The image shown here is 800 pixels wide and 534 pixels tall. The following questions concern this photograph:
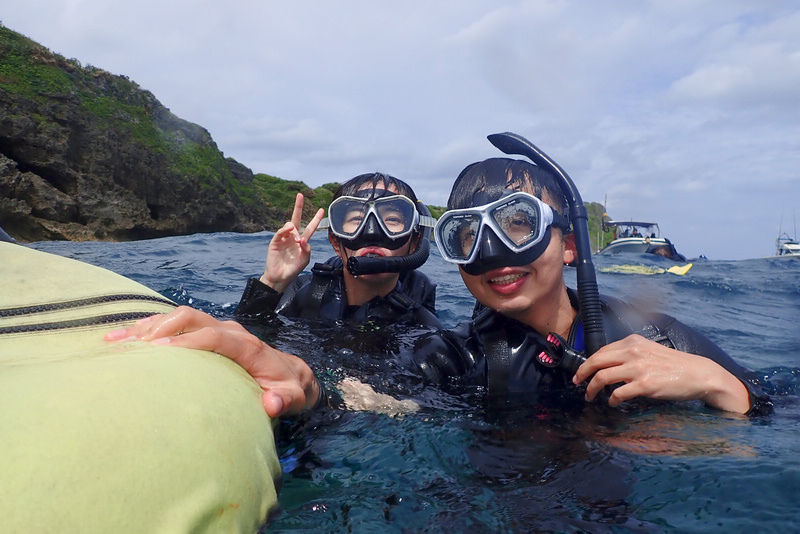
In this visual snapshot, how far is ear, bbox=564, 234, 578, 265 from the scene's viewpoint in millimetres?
2660

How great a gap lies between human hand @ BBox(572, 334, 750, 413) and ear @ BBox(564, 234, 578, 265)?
0.62 metres

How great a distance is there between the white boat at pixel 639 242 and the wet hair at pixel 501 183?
26104 mm

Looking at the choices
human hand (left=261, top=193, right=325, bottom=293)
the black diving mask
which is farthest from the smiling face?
human hand (left=261, top=193, right=325, bottom=293)

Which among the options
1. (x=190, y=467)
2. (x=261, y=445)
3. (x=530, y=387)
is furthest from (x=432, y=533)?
(x=530, y=387)

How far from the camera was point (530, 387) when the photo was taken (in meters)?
2.58

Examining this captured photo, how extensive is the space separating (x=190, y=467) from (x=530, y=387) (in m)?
1.80

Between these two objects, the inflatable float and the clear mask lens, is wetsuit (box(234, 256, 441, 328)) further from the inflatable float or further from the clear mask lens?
the inflatable float

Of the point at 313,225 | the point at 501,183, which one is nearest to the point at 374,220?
the point at 313,225

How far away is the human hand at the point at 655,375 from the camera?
200cm

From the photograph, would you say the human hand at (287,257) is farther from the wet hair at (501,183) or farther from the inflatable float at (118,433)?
the inflatable float at (118,433)

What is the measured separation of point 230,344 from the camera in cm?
158

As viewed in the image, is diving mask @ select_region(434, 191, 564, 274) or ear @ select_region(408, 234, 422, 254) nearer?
diving mask @ select_region(434, 191, 564, 274)

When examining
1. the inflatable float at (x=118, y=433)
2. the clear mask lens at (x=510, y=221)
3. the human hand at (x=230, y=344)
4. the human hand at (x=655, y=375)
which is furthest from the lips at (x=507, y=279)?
the inflatable float at (x=118, y=433)

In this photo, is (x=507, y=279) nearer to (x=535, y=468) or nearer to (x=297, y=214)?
(x=535, y=468)
